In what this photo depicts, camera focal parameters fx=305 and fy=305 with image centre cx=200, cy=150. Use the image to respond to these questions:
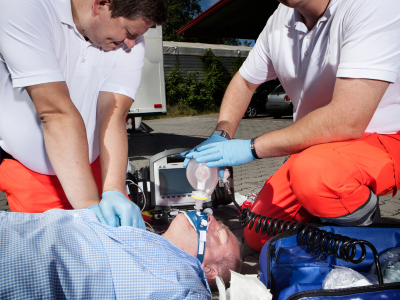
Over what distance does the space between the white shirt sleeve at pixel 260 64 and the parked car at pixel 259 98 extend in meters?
12.5

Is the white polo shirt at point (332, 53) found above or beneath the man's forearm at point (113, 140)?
above

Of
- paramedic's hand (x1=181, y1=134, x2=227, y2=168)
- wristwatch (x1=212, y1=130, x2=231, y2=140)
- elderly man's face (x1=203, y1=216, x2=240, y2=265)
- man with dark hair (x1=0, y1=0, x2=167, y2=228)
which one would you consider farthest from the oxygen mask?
man with dark hair (x1=0, y1=0, x2=167, y2=228)

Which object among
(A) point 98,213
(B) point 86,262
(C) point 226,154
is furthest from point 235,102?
(B) point 86,262

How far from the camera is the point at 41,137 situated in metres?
1.77

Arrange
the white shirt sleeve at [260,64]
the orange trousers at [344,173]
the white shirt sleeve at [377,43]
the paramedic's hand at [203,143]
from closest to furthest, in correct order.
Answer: the white shirt sleeve at [377,43], the orange trousers at [344,173], the paramedic's hand at [203,143], the white shirt sleeve at [260,64]

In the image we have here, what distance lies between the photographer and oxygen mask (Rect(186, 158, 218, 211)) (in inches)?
72.6

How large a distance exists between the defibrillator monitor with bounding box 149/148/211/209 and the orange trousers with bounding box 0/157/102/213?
1.00 metres

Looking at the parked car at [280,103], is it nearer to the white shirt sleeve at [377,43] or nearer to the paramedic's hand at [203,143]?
the paramedic's hand at [203,143]

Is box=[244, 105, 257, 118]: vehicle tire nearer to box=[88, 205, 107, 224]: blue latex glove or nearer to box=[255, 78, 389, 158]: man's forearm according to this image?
box=[255, 78, 389, 158]: man's forearm


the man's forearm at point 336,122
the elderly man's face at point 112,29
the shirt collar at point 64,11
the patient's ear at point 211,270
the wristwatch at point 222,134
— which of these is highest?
the shirt collar at point 64,11

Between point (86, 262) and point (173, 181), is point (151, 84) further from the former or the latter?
point (86, 262)

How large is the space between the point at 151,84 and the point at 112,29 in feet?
17.4

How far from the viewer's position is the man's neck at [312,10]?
1.88 metres

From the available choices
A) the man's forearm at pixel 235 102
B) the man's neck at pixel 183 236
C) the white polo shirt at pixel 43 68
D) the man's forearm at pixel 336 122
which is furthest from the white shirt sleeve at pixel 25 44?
the man's forearm at pixel 235 102
